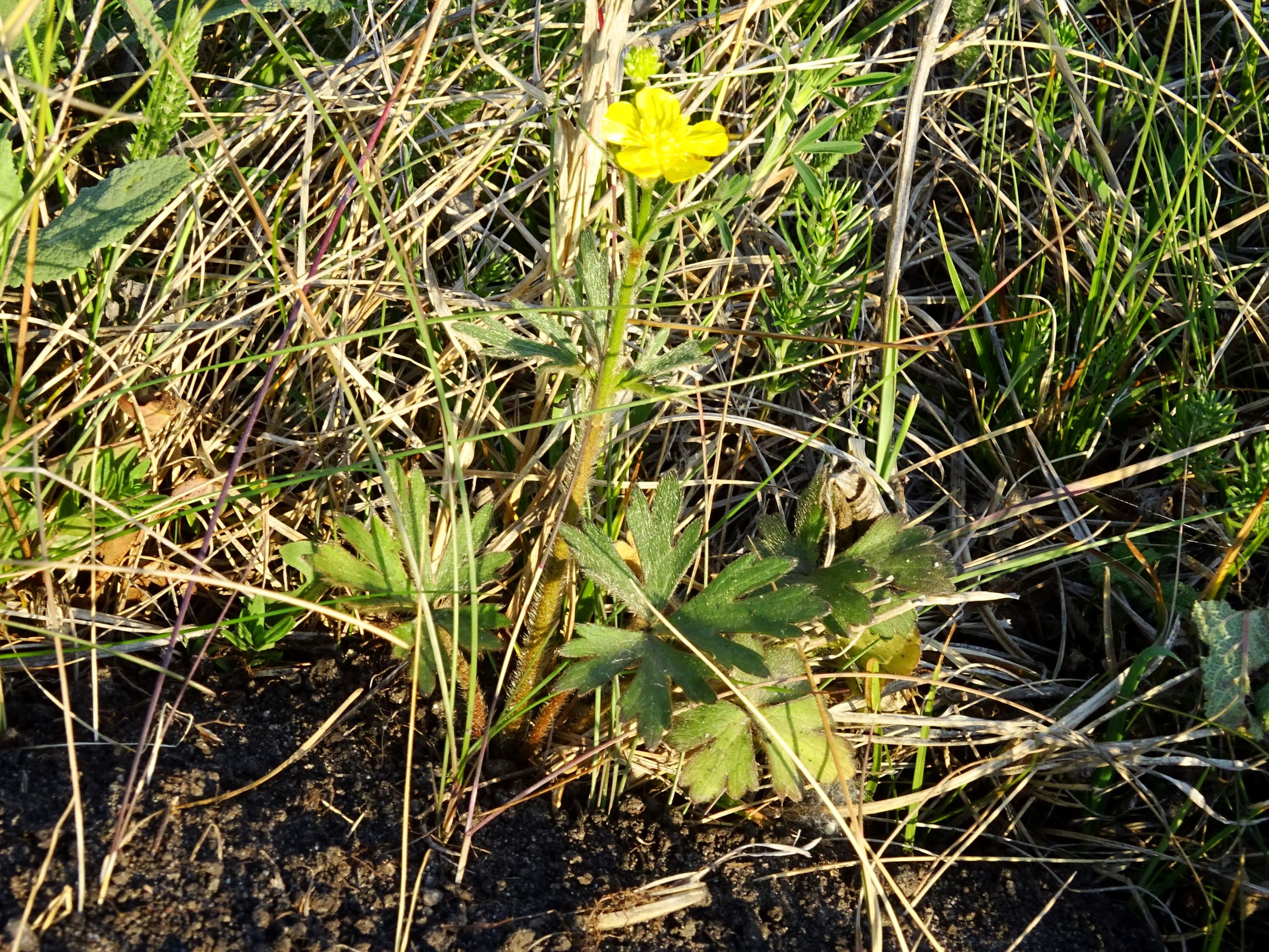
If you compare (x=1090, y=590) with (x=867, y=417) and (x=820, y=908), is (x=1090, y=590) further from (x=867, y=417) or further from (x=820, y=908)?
(x=820, y=908)

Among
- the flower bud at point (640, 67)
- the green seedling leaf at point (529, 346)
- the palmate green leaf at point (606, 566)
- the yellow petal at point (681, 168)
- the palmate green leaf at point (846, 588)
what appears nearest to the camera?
the yellow petal at point (681, 168)

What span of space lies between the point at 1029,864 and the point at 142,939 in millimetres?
1405

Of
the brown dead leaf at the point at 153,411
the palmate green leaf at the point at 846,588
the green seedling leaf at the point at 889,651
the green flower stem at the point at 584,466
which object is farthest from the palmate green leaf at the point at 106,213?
the green seedling leaf at the point at 889,651

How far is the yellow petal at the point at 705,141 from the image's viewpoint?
1.29 m

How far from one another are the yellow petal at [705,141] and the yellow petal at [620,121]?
2.7 inches

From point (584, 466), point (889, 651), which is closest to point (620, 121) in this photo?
point (584, 466)

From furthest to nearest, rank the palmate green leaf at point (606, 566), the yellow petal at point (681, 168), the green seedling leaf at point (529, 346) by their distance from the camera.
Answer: the palmate green leaf at point (606, 566), the green seedling leaf at point (529, 346), the yellow petal at point (681, 168)

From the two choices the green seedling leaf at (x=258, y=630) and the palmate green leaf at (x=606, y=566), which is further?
the green seedling leaf at (x=258, y=630)

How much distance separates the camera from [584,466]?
63.3 inches

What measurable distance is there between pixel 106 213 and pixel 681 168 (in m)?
1.10

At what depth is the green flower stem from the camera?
4.59 ft

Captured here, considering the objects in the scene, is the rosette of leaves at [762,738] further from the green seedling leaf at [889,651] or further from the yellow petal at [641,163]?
the yellow petal at [641,163]

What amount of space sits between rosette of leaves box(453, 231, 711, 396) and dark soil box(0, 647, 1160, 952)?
2.21 ft

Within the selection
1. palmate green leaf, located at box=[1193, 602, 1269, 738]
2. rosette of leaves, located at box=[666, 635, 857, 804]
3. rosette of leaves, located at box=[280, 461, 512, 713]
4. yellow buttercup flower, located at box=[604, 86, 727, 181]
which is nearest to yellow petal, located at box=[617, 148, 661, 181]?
yellow buttercup flower, located at box=[604, 86, 727, 181]
